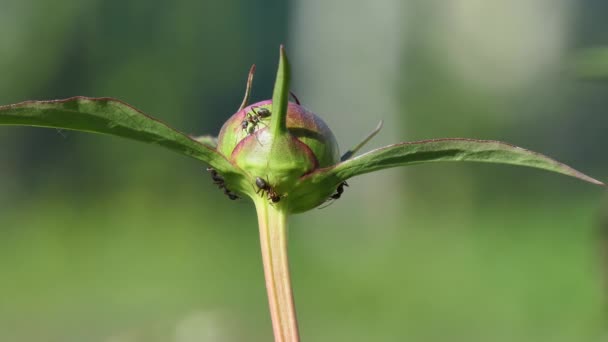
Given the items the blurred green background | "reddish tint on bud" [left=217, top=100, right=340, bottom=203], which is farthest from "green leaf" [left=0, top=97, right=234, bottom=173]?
the blurred green background

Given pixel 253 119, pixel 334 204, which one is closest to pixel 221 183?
pixel 253 119

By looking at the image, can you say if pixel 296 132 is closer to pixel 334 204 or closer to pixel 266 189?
pixel 266 189

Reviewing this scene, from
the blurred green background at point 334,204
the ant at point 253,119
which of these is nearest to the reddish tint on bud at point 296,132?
the ant at point 253,119

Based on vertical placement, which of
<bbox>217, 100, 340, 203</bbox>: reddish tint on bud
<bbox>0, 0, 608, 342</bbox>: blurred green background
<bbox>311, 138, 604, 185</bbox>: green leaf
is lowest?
<bbox>311, 138, 604, 185</bbox>: green leaf

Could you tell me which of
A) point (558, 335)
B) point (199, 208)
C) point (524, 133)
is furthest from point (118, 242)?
point (558, 335)

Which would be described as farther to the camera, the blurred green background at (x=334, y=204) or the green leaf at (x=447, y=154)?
the blurred green background at (x=334, y=204)

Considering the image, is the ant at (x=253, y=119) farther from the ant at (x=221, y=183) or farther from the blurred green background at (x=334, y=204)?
the blurred green background at (x=334, y=204)

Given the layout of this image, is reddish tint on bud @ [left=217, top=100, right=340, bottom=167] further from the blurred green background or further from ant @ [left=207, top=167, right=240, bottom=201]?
the blurred green background
